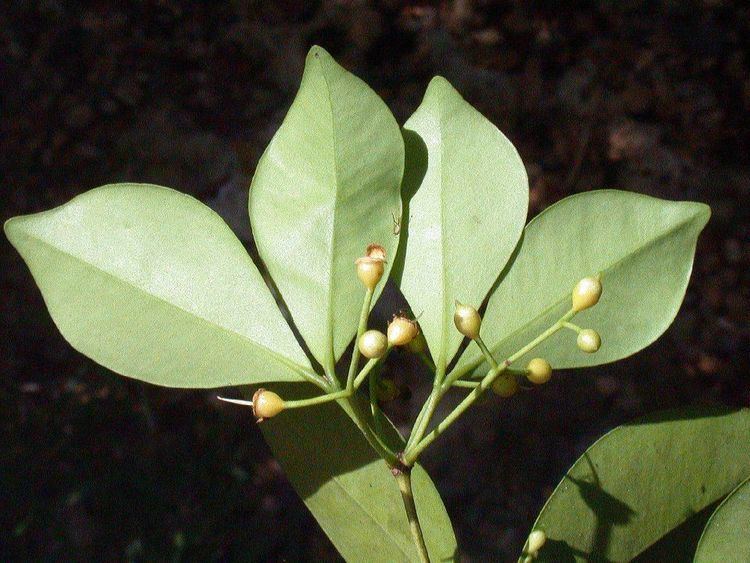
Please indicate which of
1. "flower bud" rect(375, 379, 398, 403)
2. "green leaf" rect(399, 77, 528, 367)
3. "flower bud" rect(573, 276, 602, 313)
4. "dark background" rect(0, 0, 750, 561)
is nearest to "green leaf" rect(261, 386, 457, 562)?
"flower bud" rect(375, 379, 398, 403)

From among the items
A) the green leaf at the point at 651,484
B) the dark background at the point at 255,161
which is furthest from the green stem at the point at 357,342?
the dark background at the point at 255,161

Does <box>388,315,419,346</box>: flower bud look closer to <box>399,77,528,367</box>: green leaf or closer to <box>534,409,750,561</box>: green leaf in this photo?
<box>399,77,528,367</box>: green leaf

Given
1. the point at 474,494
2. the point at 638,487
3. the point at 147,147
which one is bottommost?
the point at 474,494

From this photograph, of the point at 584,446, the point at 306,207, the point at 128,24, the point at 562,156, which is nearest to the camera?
the point at 306,207

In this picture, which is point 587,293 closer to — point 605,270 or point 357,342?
point 605,270

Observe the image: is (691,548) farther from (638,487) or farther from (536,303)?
(536,303)

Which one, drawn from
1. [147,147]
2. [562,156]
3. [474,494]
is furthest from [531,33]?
[474,494]
